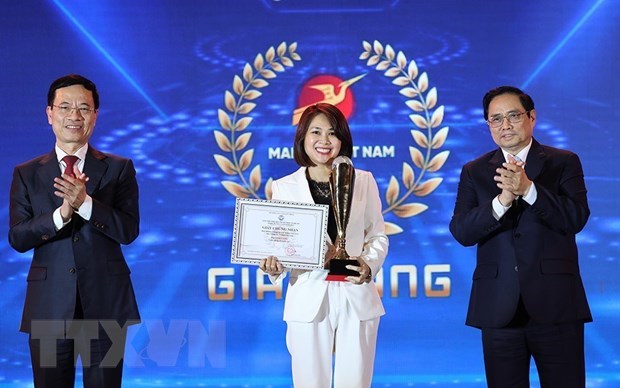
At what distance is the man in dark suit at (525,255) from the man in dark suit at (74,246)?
3.98 ft

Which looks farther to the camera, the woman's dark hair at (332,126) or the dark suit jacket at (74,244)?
the woman's dark hair at (332,126)

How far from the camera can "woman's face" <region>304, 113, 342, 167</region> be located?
2979 millimetres

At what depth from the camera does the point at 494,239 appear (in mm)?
2930

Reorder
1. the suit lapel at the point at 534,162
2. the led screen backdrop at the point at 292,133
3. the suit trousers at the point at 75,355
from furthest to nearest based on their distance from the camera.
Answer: the led screen backdrop at the point at 292,133 → the suit lapel at the point at 534,162 → the suit trousers at the point at 75,355

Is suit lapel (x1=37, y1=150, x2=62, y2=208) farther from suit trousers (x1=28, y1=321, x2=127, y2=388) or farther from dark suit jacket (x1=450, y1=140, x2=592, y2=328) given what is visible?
dark suit jacket (x1=450, y1=140, x2=592, y2=328)

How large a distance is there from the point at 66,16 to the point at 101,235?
2090 millimetres

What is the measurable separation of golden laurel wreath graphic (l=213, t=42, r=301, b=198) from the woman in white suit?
1482mm

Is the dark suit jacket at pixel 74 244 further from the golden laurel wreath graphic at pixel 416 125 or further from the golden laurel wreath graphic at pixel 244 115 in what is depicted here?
the golden laurel wreath graphic at pixel 416 125

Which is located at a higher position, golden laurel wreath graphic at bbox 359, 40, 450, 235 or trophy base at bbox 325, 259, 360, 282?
golden laurel wreath graphic at bbox 359, 40, 450, 235

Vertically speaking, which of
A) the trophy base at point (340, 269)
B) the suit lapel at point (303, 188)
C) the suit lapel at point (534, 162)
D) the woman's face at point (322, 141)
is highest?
the woman's face at point (322, 141)

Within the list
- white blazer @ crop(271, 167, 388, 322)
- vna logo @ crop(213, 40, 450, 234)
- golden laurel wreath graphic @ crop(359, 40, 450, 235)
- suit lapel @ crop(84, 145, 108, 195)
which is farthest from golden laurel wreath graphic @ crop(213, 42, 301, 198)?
suit lapel @ crop(84, 145, 108, 195)

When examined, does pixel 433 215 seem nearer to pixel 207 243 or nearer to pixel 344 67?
pixel 344 67

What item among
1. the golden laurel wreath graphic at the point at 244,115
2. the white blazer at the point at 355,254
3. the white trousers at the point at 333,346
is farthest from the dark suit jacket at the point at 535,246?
the golden laurel wreath graphic at the point at 244,115

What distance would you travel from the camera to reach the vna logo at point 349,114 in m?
4.48
